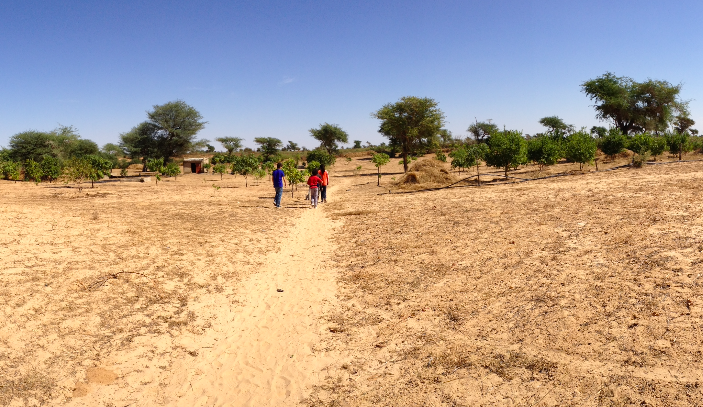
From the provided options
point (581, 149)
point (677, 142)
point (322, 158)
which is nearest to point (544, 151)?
point (581, 149)

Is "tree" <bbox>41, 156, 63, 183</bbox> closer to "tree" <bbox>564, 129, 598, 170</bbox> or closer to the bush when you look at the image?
the bush

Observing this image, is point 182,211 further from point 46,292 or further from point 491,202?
point 491,202

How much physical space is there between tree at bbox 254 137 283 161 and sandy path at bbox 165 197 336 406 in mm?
49009

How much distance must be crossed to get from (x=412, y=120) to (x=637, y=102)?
31.7 m

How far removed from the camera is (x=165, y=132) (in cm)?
4962

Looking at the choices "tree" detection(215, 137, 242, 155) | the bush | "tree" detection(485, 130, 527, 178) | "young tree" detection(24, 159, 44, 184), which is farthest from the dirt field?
"tree" detection(215, 137, 242, 155)

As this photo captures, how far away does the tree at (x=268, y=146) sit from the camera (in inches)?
2203

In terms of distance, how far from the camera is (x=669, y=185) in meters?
14.8

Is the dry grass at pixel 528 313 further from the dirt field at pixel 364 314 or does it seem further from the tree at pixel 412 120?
the tree at pixel 412 120

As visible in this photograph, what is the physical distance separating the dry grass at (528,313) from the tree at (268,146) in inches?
1869

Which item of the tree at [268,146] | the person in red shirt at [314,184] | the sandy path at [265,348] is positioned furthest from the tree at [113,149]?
the sandy path at [265,348]

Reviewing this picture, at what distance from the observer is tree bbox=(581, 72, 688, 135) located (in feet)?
162

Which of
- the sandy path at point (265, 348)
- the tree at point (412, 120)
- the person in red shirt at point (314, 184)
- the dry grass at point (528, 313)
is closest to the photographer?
the dry grass at point (528, 313)

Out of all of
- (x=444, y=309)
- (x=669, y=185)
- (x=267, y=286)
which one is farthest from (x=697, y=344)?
(x=669, y=185)
